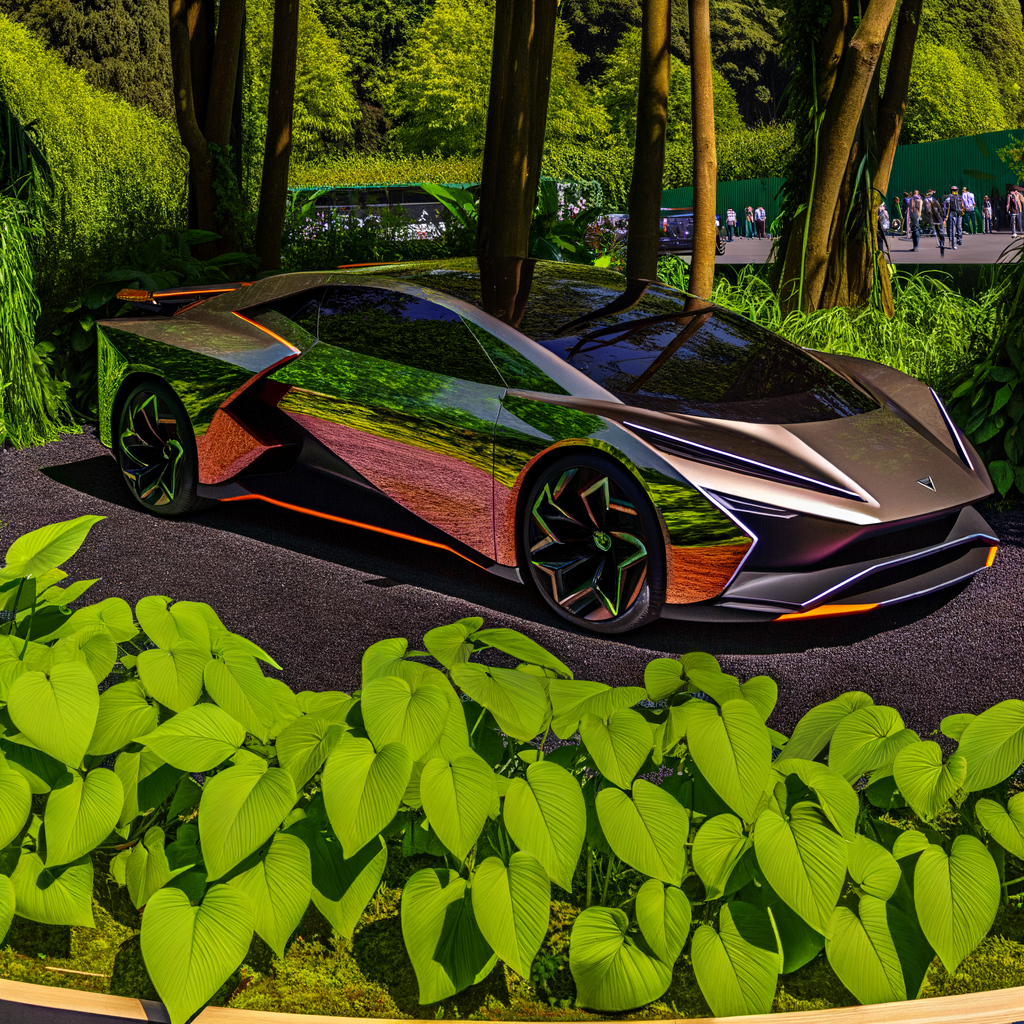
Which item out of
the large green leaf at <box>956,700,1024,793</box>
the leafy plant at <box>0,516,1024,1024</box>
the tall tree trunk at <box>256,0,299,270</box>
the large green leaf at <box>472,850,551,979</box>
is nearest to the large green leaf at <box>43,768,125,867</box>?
the leafy plant at <box>0,516,1024,1024</box>

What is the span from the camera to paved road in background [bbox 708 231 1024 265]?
89.7 ft

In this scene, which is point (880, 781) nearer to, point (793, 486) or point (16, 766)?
point (16, 766)

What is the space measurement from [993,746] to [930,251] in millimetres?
32417

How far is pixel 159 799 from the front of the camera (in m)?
1.88

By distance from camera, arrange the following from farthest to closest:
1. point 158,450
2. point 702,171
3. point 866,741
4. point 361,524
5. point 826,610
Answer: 1. point 702,171
2. point 158,450
3. point 361,524
4. point 826,610
5. point 866,741

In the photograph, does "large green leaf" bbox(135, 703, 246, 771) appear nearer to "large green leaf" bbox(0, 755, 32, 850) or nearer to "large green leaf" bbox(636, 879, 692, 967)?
"large green leaf" bbox(0, 755, 32, 850)

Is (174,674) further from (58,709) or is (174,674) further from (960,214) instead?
(960,214)

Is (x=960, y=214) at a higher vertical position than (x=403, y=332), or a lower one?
higher

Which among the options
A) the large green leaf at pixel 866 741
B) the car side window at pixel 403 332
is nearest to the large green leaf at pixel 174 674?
the large green leaf at pixel 866 741

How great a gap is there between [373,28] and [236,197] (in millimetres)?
64207

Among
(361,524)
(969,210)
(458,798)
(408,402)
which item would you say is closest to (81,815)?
(458,798)

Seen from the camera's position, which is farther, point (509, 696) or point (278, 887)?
point (509, 696)

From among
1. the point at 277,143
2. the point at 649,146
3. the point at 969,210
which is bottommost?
the point at 277,143

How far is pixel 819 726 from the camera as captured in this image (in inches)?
78.8
